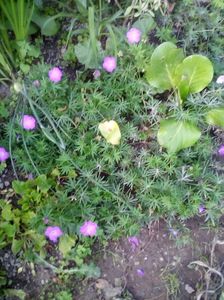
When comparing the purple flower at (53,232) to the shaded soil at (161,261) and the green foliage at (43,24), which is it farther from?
the green foliage at (43,24)

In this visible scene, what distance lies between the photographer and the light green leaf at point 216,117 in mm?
1978

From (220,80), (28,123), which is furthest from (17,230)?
(220,80)

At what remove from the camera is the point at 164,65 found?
2.02m

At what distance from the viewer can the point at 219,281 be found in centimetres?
201

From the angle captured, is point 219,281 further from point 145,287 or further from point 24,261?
point 24,261

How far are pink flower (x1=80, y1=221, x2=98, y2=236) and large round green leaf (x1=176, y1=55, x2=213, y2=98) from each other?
67 centimetres

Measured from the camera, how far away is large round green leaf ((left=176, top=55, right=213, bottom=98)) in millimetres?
1969

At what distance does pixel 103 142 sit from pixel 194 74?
473 mm

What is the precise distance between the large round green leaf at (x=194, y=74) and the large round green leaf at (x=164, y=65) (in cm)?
4

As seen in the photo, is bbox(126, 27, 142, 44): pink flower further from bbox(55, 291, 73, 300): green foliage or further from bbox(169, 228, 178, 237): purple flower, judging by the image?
bbox(55, 291, 73, 300): green foliage

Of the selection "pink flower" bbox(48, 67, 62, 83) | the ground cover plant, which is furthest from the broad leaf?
"pink flower" bbox(48, 67, 62, 83)

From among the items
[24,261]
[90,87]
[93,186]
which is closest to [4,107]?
[90,87]

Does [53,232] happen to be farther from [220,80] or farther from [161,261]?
[220,80]

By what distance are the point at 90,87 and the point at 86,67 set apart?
11 centimetres
